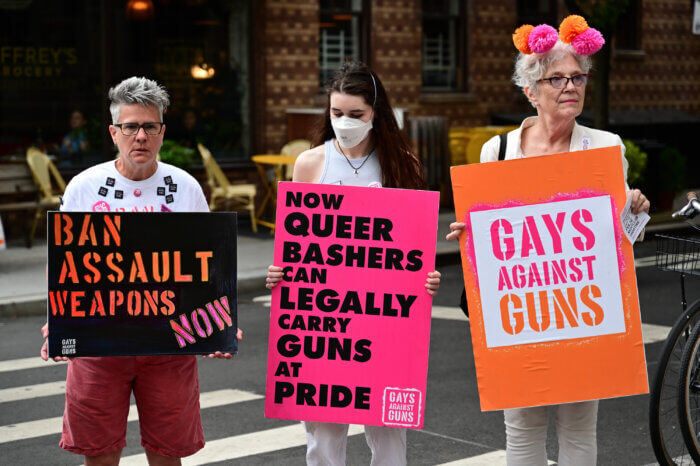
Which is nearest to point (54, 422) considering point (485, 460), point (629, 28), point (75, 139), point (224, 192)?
point (485, 460)

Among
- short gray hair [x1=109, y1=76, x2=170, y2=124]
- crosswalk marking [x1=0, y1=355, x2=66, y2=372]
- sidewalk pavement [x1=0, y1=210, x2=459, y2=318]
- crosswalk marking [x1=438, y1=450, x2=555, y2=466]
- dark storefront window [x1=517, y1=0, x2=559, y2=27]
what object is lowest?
sidewalk pavement [x1=0, y1=210, x2=459, y2=318]

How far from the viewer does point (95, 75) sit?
14812 millimetres

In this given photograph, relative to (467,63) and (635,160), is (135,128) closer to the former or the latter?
(635,160)

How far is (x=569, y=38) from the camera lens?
13.1 ft

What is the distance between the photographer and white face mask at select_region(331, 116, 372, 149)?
4133mm

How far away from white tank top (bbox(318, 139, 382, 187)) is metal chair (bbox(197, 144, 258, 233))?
35.2 ft

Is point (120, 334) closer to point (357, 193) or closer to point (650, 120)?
point (357, 193)

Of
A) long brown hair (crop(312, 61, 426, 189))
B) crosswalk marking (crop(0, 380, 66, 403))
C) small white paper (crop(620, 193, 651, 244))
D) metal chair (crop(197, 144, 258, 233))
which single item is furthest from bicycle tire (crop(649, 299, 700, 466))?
metal chair (crop(197, 144, 258, 233))

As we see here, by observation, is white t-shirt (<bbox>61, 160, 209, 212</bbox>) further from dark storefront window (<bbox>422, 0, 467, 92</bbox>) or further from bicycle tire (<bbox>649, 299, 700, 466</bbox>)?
dark storefront window (<bbox>422, 0, 467, 92</bbox>)

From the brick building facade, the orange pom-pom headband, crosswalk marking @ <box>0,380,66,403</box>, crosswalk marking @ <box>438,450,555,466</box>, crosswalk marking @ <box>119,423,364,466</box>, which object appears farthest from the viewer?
the brick building facade

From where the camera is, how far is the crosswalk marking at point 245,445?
571 cm

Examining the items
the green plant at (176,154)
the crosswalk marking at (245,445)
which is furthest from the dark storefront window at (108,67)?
the crosswalk marking at (245,445)

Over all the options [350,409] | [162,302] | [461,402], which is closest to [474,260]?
[350,409]

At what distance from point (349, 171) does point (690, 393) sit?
203cm
